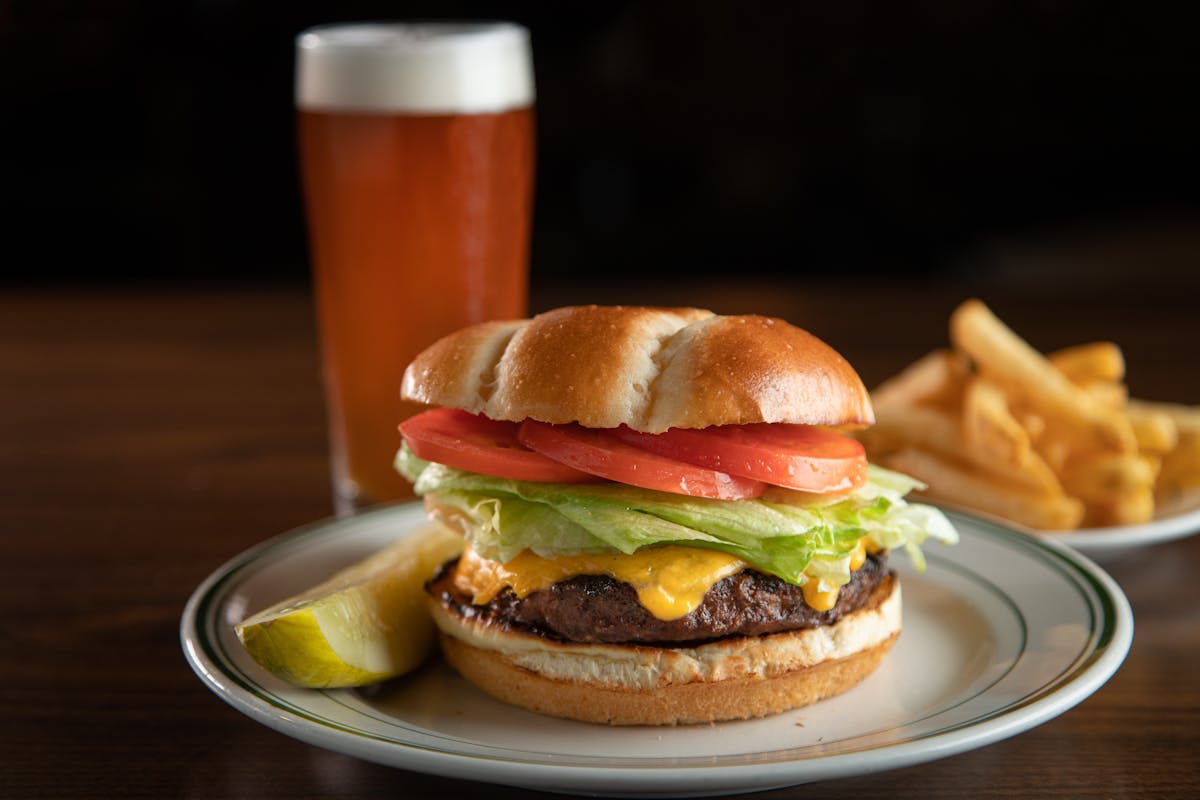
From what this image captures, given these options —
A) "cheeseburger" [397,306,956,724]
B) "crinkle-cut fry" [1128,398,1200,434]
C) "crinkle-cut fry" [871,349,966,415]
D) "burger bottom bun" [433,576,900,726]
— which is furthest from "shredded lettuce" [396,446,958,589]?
"crinkle-cut fry" [1128,398,1200,434]

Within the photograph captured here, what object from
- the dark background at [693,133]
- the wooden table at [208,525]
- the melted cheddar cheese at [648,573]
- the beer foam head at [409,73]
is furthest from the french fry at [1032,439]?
the dark background at [693,133]

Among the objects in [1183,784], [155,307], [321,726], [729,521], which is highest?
[729,521]

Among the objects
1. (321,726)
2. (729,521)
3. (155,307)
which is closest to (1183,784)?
(729,521)

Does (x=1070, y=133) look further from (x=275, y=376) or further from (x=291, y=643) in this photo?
(x=291, y=643)

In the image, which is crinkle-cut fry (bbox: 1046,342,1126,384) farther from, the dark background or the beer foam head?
the dark background

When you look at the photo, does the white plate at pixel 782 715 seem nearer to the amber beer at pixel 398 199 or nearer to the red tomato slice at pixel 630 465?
the red tomato slice at pixel 630 465

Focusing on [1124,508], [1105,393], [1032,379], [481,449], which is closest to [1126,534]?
[1124,508]

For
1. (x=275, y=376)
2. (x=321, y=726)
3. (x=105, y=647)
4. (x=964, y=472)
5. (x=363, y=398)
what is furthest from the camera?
(x=275, y=376)
